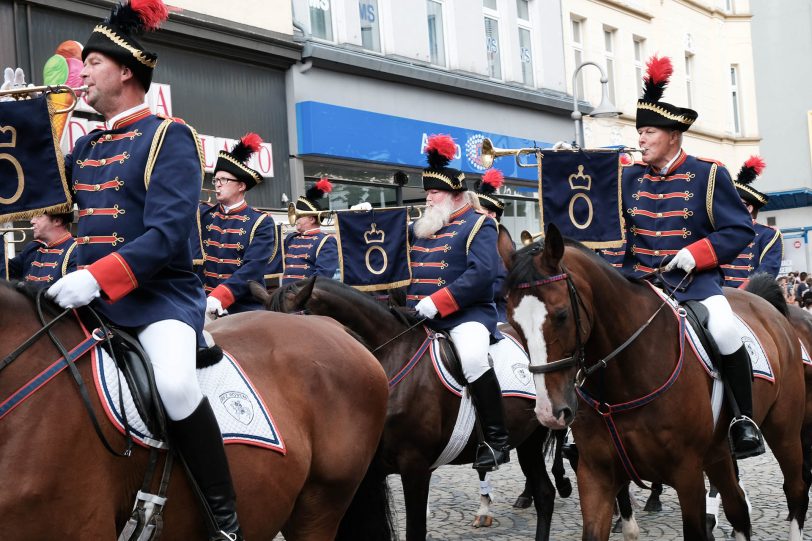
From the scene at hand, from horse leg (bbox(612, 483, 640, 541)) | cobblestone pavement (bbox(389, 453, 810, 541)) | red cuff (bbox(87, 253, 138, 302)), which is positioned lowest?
cobblestone pavement (bbox(389, 453, 810, 541))

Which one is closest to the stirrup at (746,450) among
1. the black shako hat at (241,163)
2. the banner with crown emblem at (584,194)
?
the banner with crown emblem at (584,194)

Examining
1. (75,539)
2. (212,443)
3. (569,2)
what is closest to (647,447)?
(212,443)

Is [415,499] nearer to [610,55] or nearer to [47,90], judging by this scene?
[47,90]

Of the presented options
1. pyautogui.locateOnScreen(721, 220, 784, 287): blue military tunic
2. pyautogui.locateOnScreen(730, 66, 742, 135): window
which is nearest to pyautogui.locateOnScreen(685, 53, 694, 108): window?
pyautogui.locateOnScreen(730, 66, 742, 135): window

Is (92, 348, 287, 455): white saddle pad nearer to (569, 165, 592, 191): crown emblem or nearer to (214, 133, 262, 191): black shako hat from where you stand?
(569, 165, 592, 191): crown emblem

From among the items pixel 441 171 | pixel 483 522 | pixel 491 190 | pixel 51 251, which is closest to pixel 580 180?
pixel 441 171

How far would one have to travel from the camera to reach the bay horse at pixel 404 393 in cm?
692

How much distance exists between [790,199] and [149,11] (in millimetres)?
36235

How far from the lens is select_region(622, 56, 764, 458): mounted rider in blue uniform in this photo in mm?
6258

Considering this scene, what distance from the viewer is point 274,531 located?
15.5 feet

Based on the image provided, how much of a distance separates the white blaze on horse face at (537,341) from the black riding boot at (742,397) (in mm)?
1616

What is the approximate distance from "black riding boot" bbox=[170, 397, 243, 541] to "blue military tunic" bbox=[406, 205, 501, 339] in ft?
11.3

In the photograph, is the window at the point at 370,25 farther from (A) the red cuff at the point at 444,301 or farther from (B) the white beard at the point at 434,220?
(A) the red cuff at the point at 444,301

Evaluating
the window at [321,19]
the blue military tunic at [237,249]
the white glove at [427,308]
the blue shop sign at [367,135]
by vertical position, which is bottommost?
the white glove at [427,308]
